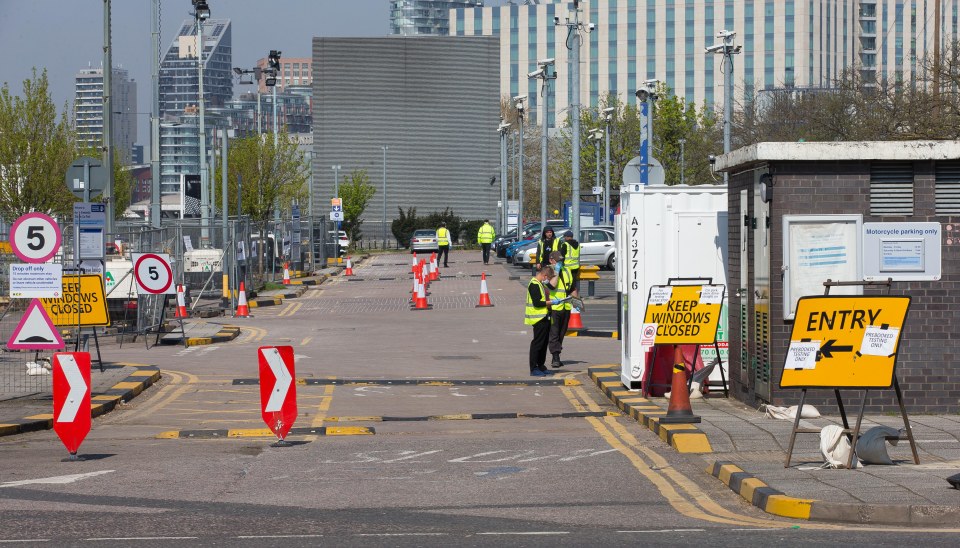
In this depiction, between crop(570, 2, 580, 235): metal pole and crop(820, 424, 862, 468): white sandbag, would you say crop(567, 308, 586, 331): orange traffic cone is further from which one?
crop(820, 424, 862, 468): white sandbag

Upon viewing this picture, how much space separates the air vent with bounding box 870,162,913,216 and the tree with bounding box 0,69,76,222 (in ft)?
126

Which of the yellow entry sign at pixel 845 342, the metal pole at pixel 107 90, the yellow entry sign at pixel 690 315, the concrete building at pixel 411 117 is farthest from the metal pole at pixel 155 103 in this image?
the concrete building at pixel 411 117

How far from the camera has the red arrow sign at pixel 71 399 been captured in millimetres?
11812

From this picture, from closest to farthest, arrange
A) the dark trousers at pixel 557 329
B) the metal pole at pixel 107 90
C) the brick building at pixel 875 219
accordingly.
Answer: the brick building at pixel 875 219
the dark trousers at pixel 557 329
the metal pole at pixel 107 90

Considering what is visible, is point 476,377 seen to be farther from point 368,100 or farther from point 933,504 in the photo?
point 368,100

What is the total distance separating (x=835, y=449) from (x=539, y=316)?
8.47 meters

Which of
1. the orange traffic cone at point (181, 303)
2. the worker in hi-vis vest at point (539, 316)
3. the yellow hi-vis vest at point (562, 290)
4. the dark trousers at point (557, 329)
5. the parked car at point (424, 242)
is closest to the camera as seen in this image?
the worker in hi-vis vest at point (539, 316)

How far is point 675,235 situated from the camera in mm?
15867

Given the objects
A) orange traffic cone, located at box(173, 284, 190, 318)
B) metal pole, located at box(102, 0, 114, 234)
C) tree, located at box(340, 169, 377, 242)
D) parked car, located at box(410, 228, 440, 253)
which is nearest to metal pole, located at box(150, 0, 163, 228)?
orange traffic cone, located at box(173, 284, 190, 318)

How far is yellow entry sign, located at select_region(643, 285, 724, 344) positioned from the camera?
14.6 meters

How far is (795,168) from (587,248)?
34718 millimetres

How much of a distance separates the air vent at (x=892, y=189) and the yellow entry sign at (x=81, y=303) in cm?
1169

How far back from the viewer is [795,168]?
44.0 ft

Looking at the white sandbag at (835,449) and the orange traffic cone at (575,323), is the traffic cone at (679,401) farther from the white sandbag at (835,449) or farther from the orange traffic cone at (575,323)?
the orange traffic cone at (575,323)
